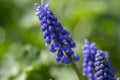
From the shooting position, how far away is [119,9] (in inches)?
301

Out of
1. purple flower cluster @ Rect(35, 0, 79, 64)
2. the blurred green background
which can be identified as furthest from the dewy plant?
the blurred green background

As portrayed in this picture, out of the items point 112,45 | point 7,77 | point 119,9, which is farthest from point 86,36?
point 7,77

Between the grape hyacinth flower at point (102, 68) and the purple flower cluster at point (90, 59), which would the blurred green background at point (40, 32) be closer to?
the purple flower cluster at point (90, 59)

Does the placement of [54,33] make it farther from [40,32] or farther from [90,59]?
[40,32]

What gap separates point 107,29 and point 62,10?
0.73 metres

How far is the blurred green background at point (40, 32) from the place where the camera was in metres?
5.37

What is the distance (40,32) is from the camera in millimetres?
6801

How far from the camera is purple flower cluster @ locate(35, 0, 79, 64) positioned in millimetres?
3773

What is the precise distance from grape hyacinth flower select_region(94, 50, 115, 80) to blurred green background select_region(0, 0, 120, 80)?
1471mm

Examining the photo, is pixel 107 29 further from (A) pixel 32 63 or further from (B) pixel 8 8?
(A) pixel 32 63

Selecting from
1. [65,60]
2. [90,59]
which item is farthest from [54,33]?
[90,59]

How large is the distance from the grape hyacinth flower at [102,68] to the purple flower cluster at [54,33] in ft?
0.73

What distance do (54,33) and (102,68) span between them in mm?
457

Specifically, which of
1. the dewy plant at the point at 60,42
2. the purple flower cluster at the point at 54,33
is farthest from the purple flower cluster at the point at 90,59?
the purple flower cluster at the point at 54,33
